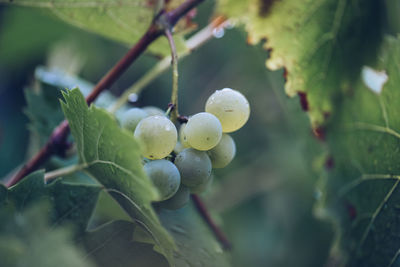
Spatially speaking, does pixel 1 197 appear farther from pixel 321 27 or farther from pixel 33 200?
pixel 321 27

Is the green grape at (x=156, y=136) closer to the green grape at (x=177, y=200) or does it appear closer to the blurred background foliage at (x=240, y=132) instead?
the green grape at (x=177, y=200)

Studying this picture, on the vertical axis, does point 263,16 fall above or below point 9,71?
below

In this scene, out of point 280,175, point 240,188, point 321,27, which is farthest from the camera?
point 240,188

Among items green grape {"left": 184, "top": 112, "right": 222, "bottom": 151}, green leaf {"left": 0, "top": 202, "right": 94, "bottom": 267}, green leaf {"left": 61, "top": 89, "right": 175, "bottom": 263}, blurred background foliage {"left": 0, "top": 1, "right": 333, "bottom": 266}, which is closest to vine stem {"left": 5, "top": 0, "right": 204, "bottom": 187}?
green leaf {"left": 61, "top": 89, "right": 175, "bottom": 263}

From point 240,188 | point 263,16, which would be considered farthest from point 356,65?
point 240,188

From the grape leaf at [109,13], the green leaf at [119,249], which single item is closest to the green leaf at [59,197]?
the green leaf at [119,249]

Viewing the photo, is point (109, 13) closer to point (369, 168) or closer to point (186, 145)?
point (186, 145)
